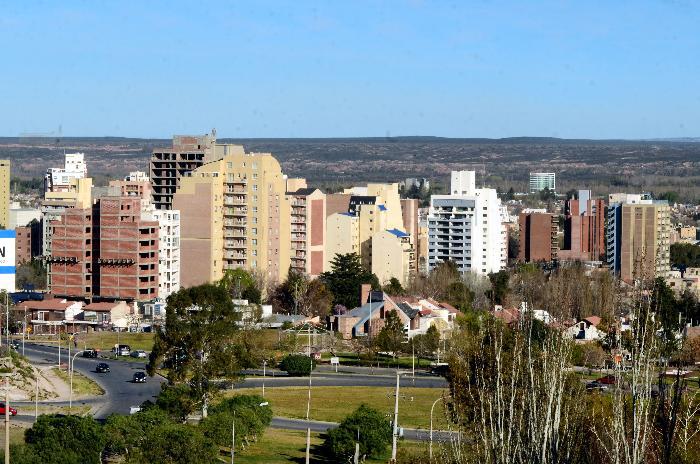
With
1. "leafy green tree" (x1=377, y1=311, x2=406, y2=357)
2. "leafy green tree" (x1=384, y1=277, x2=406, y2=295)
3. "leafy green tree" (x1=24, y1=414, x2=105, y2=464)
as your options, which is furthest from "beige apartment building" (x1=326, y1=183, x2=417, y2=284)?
"leafy green tree" (x1=24, y1=414, x2=105, y2=464)

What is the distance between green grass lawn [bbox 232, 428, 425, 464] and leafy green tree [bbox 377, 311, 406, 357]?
15.3 metres

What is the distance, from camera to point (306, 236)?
215 ft

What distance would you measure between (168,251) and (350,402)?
22451 millimetres

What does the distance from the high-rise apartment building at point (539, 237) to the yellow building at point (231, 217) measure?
2373 centimetres

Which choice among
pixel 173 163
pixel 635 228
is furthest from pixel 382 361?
pixel 635 228

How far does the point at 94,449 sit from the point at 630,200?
56.7 meters

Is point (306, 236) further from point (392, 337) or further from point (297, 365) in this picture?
point (297, 365)

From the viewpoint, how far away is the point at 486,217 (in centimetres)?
7525

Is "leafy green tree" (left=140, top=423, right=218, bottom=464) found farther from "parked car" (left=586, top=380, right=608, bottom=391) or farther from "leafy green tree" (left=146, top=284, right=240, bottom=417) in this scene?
"parked car" (left=586, top=380, right=608, bottom=391)

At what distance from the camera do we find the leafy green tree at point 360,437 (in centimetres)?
2741

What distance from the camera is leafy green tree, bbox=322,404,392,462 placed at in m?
27.4

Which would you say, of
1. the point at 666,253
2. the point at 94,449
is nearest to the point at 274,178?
the point at 666,253

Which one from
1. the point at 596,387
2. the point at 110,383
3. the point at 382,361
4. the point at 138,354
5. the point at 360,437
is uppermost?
the point at 596,387

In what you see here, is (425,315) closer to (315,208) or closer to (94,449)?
(315,208)
